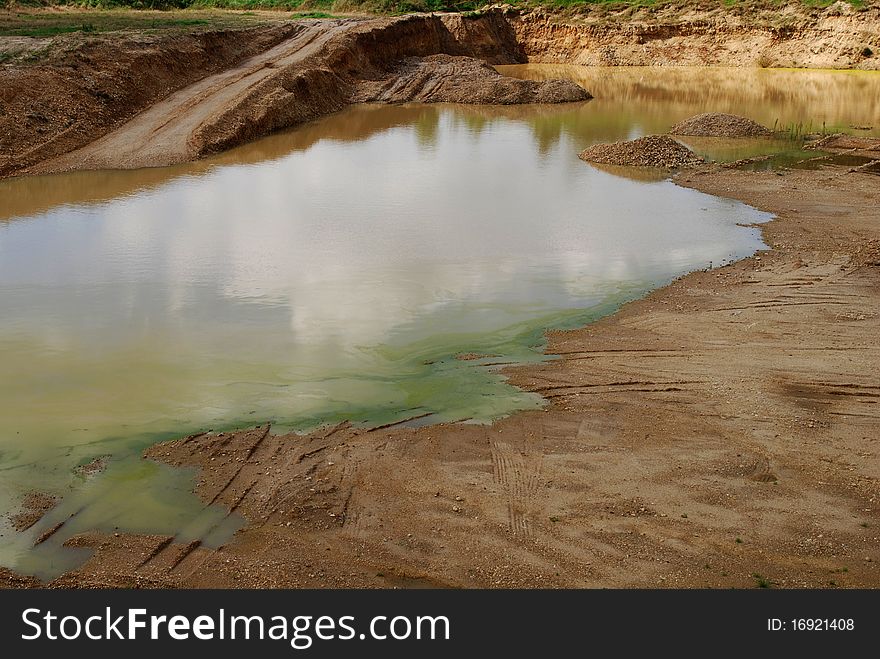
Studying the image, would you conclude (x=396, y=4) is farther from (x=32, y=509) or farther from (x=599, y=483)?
(x=32, y=509)

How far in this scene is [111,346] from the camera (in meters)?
11.8

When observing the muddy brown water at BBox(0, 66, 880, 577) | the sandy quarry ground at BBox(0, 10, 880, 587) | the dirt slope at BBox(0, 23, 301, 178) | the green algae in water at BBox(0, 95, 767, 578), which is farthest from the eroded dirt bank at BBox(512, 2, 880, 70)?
the sandy quarry ground at BBox(0, 10, 880, 587)

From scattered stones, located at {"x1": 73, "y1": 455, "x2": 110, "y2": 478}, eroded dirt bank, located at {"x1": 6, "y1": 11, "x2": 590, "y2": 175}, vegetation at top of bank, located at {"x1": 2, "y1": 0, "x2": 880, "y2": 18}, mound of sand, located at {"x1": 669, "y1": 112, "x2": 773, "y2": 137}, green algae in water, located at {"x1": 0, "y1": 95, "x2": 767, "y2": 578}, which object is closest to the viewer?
scattered stones, located at {"x1": 73, "y1": 455, "x2": 110, "y2": 478}

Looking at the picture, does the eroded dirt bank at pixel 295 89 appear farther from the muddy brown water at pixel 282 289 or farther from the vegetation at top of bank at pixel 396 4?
the vegetation at top of bank at pixel 396 4

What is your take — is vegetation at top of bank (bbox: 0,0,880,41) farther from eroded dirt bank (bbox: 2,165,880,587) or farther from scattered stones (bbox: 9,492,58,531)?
scattered stones (bbox: 9,492,58,531)

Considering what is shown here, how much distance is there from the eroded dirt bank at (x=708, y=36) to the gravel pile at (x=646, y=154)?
89.8 ft

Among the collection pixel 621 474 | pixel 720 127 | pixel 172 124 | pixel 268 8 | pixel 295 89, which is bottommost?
pixel 621 474

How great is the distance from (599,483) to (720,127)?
75.9ft

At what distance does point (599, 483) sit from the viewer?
8.47 m

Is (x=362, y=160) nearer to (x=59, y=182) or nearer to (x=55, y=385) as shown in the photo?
(x=59, y=182)

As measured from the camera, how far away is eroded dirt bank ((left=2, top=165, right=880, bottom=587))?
725 centimetres

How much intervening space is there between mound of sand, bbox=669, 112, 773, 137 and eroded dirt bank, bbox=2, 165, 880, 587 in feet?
58.2

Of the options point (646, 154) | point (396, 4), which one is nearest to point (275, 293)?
point (646, 154)

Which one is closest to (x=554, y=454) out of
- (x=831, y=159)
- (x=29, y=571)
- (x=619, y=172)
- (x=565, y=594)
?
(x=565, y=594)
